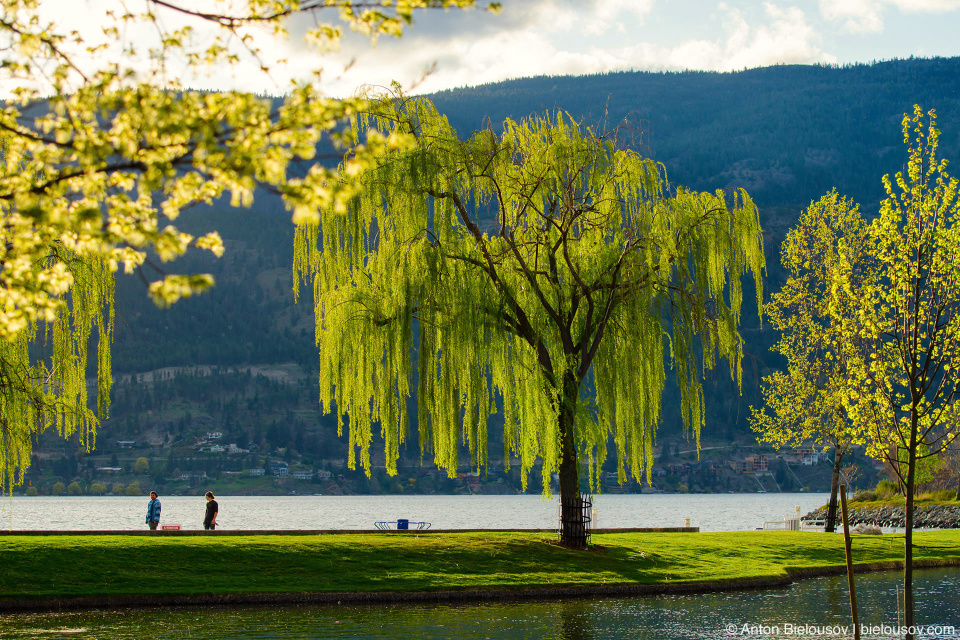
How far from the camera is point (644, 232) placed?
24.9m

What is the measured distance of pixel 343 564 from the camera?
22891mm

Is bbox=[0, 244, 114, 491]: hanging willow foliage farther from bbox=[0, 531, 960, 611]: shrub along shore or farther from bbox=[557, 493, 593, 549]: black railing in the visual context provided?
bbox=[557, 493, 593, 549]: black railing

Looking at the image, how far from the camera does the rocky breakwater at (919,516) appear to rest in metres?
59.2

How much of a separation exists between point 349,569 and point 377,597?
204cm

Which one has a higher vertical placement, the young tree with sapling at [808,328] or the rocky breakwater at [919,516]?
the young tree with sapling at [808,328]

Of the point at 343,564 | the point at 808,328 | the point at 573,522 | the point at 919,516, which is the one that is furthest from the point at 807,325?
the point at 919,516

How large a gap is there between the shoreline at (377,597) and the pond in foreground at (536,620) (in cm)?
53

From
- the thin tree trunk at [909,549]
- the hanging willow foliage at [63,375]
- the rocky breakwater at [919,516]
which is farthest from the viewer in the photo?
the rocky breakwater at [919,516]

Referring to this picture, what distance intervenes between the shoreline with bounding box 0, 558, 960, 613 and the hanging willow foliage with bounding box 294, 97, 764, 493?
10.9 ft

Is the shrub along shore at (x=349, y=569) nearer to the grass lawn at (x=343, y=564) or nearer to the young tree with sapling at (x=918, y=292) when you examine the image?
the grass lawn at (x=343, y=564)

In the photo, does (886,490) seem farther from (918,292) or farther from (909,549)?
(918,292)

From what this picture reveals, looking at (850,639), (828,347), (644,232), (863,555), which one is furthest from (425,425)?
(828,347)

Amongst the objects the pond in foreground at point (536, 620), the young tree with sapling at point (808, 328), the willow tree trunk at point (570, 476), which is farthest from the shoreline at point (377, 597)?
the young tree with sapling at point (808, 328)

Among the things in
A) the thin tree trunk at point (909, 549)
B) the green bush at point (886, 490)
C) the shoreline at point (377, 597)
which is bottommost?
the green bush at point (886, 490)
